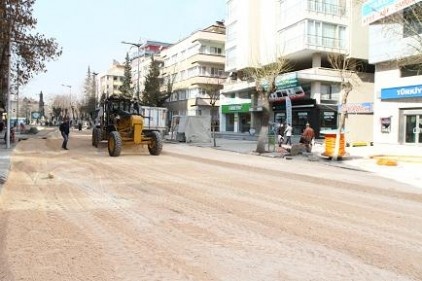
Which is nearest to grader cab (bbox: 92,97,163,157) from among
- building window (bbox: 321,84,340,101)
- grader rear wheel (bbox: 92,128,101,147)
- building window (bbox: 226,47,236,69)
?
grader rear wheel (bbox: 92,128,101,147)

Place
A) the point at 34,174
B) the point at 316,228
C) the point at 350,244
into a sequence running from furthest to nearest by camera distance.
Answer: the point at 34,174
the point at 316,228
the point at 350,244

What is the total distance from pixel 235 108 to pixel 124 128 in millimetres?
32819

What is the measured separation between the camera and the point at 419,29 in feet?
74.8

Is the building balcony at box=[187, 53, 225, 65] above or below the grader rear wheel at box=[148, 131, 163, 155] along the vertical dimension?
above

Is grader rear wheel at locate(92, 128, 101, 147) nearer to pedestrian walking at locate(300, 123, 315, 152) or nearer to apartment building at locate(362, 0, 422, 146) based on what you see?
pedestrian walking at locate(300, 123, 315, 152)

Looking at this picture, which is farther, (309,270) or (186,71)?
(186,71)

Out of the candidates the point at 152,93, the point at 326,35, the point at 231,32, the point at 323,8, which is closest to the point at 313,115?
the point at 326,35

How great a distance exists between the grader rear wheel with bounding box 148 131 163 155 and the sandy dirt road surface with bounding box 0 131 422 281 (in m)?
7.58

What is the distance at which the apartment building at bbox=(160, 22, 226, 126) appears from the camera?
63.5 meters

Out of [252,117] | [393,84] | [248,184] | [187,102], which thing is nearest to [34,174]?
[248,184]

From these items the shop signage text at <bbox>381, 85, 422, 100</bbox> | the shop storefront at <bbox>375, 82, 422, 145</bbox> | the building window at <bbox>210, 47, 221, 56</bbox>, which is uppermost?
the building window at <bbox>210, 47, 221, 56</bbox>

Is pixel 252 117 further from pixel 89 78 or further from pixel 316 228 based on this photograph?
pixel 89 78

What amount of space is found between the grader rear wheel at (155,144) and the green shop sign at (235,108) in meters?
30.4

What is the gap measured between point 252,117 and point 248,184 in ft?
127
